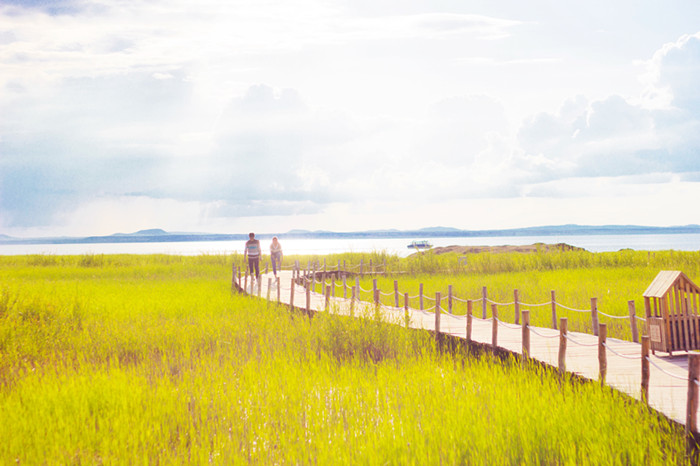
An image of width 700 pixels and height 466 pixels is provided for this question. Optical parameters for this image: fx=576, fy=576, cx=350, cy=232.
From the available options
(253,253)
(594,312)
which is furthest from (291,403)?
(253,253)

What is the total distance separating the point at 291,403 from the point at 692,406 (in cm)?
460

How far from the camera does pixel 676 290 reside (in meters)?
9.28

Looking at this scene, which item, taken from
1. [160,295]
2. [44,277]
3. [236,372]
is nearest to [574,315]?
[236,372]

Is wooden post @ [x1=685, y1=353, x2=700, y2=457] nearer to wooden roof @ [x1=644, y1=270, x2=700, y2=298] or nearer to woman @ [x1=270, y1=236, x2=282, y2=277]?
wooden roof @ [x1=644, y1=270, x2=700, y2=298]

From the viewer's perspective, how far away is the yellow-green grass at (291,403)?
19.4 ft

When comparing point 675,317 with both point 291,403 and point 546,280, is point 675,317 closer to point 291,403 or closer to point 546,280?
point 291,403

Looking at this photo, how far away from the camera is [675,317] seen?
9281mm

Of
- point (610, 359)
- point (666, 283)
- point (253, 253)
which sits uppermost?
point (253, 253)

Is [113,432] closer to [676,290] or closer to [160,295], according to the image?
[676,290]

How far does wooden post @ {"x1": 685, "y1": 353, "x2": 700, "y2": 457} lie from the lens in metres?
5.57

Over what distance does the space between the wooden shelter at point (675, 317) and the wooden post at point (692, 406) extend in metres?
3.72

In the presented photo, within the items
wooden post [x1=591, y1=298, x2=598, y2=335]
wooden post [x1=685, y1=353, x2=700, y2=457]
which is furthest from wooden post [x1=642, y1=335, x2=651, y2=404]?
wooden post [x1=591, y1=298, x2=598, y2=335]

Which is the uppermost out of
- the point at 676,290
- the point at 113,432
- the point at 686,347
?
the point at 676,290

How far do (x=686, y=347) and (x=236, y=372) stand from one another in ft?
23.6
